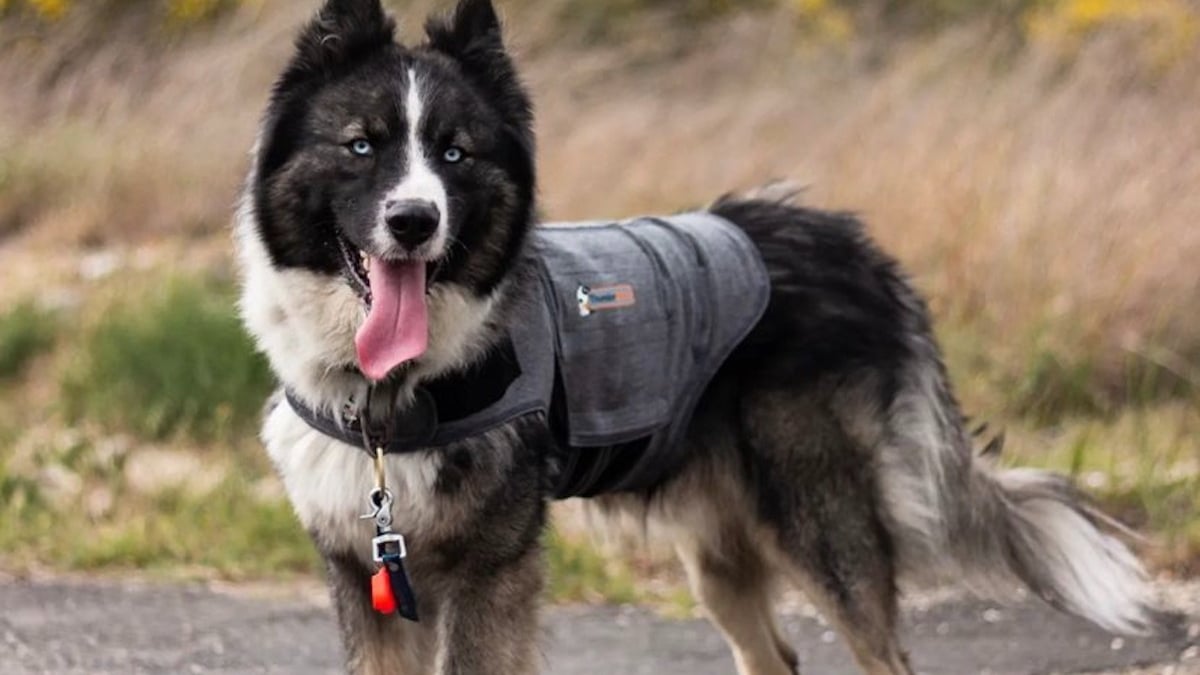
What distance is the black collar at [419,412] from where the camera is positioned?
405cm

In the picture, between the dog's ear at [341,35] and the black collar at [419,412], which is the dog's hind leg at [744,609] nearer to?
the black collar at [419,412]

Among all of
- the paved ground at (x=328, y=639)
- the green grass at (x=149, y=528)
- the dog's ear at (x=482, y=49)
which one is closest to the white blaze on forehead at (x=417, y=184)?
the dog's ear at (x=482, y=49)

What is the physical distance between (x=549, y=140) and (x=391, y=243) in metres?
7.27

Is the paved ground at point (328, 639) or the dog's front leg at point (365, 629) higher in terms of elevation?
the dog's front leg at point (365, 629)

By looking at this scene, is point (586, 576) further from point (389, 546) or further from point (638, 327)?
point (389, 546)

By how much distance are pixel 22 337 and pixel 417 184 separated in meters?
6.32

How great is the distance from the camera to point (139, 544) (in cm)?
699

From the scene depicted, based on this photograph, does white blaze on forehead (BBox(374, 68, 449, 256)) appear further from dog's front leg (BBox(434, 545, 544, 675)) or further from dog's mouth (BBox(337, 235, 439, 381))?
dog's front leg (BBox(434, 545, 544, 675))

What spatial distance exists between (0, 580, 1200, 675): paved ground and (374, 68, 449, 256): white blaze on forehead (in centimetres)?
195

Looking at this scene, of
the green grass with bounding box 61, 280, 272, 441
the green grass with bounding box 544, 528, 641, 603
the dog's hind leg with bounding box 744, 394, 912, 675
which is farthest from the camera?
the green grass with bounding box 61, 280, 272, 441

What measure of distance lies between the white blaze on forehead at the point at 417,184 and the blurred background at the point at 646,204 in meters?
2.95

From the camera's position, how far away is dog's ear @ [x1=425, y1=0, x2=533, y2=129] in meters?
4.23

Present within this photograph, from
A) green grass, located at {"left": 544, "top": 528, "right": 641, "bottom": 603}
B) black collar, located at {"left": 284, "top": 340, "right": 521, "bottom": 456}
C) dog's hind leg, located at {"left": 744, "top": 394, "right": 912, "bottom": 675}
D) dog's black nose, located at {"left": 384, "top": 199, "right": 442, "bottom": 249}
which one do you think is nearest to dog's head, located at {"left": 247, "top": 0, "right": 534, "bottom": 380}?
dog's black nose, located at {"left": 384, "top": 199, "right": 442, "bottom": 249}

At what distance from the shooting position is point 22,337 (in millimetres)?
9500
